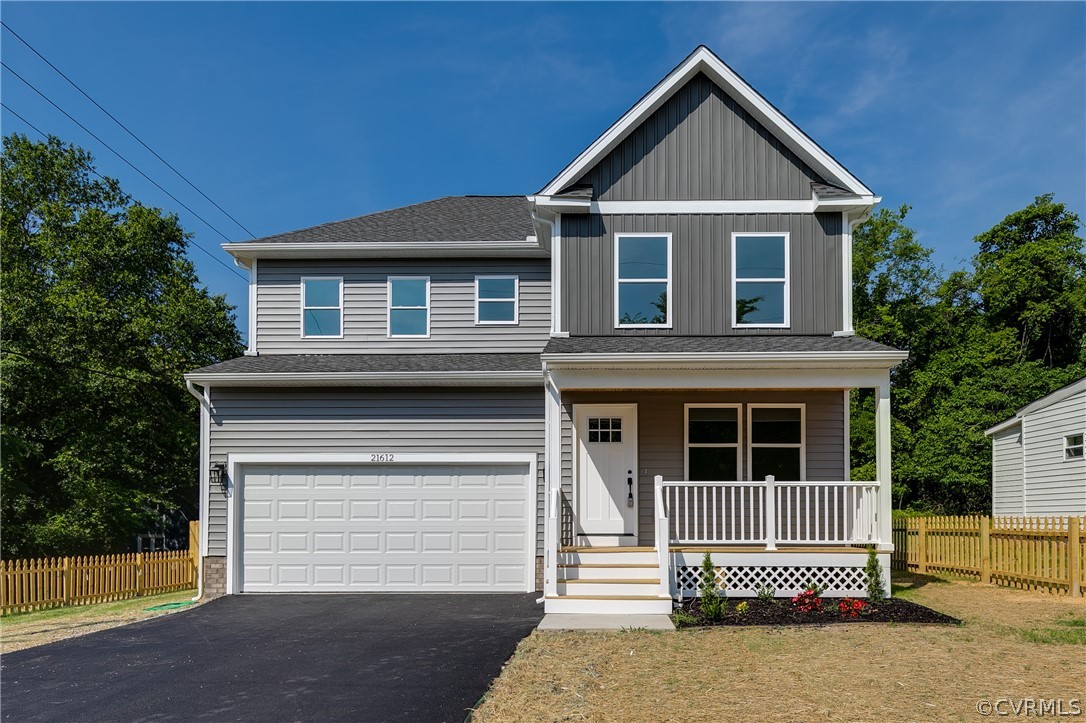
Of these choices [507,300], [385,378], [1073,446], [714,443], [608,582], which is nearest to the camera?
[608,582]

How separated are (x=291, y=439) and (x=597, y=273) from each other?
5926 millimetres

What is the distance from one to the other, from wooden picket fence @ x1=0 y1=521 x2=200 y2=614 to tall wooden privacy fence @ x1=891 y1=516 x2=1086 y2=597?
46.2ft

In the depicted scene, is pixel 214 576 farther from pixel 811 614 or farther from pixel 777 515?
pixel 811 614

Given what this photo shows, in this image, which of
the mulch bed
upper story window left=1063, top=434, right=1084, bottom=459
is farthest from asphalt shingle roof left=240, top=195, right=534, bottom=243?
upper story window left=1063, top=434, right=1084, bottom=459

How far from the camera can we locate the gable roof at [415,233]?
50.9ft

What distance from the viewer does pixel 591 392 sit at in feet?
45.0

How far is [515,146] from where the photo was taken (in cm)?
2225

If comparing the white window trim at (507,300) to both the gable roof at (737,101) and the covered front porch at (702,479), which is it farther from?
the gable roof at (737,101)

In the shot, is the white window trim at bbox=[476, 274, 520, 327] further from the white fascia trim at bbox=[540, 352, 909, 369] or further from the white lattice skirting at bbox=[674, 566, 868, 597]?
the white lattice skirting at bbox=[674, 566, 868, 597]

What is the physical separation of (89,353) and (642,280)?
18707mm

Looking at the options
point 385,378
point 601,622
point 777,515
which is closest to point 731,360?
point 777,515

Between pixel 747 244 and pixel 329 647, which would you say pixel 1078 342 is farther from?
pixel 329 647

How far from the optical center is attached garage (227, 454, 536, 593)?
1432cm

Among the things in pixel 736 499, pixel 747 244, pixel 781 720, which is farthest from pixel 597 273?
pixel 781 720
